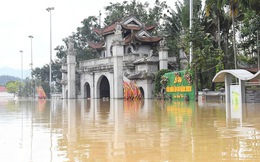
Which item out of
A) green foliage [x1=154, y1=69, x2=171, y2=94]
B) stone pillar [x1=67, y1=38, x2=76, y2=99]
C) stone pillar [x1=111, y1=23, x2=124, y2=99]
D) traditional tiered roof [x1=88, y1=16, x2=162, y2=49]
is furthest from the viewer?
stone pillar [x1=67, y1=38, x2=76, y2=99]

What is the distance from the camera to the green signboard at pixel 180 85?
33000mm

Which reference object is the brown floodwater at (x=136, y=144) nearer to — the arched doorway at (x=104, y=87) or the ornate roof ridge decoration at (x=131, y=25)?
the arched doorway at (x=104, y=87)

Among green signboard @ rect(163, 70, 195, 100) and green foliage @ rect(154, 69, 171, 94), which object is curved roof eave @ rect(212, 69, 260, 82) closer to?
green signboard @ rect(163, 70, 195, 100)

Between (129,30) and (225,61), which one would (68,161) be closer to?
(225,61)

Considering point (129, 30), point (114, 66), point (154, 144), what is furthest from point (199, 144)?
point (129, 30)

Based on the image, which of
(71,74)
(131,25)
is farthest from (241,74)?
(71,74)

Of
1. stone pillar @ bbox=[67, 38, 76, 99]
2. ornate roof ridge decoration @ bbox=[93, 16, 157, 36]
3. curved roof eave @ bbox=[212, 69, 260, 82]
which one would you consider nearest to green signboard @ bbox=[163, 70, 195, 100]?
curved roof eave @ bbox=[212, 69, 260, 82]

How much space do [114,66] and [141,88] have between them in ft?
13.1

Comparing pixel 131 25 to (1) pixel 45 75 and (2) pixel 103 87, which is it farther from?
(1) pixel 45 75


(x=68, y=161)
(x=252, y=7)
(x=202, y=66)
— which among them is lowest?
(x=68, y=161)

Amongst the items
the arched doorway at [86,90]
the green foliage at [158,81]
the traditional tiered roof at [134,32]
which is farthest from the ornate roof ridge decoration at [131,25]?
the green foliage at [158,81]

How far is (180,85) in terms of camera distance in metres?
34.6

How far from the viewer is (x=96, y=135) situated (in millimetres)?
8602

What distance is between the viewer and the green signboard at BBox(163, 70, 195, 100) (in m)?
33.0
